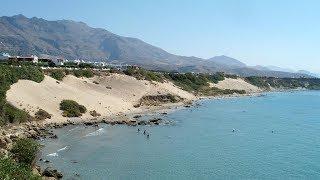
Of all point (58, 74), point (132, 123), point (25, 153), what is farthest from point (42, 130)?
point (58, 74)

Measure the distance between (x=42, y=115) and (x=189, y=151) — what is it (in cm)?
3090

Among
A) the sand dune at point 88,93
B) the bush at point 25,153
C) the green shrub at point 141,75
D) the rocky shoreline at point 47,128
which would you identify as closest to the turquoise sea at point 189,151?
the rocky shoreline at point 47,128

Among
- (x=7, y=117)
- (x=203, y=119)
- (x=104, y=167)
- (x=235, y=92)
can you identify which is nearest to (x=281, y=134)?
(x=203, y=119)

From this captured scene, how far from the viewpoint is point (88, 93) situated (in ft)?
349

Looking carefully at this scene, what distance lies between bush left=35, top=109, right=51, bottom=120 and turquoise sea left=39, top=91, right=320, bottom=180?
6.54 metres

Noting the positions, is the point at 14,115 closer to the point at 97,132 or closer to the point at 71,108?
the point at 97,132

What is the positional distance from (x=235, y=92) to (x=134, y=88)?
75760 millimetres

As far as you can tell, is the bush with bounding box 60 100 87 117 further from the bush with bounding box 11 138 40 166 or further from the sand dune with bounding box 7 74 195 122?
the bush with bounding box 11 138 40 166

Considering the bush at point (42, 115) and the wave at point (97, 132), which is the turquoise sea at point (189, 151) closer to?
the wave at point (97, 132)

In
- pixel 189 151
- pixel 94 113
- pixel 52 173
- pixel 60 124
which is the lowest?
pixel 52 173

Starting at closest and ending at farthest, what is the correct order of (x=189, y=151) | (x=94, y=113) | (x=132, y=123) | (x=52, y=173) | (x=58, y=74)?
(x=52, y=173), (x=189, y=151), (x=132, y=123), (x=94, y=113), (x=58, y=74)

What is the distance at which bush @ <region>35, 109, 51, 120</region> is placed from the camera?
3145 inches

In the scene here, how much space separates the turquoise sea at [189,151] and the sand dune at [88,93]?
1180cm

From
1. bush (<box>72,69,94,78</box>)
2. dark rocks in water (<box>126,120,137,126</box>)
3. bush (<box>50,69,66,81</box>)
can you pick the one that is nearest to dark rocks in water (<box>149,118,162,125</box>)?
dark rocks in water (<box>126,120,137,126</box>)
